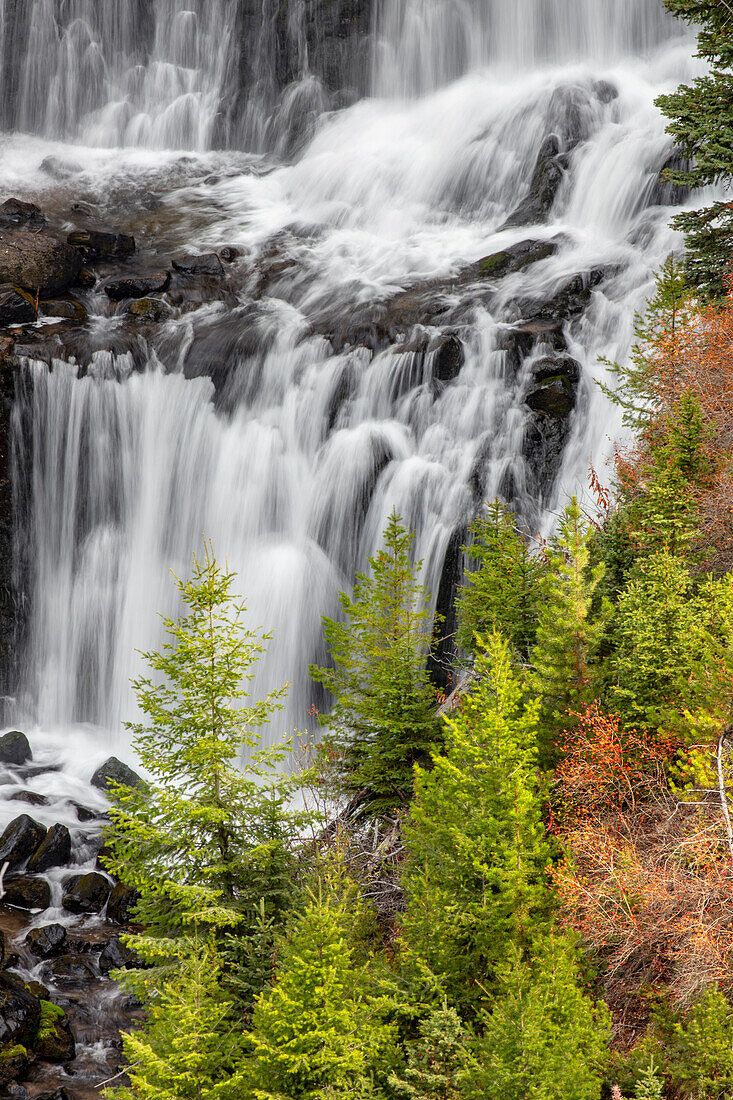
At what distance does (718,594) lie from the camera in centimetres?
983

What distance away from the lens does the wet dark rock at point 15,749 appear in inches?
895

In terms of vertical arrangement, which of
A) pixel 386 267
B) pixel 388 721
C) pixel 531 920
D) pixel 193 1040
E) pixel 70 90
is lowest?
pixel 193 1040

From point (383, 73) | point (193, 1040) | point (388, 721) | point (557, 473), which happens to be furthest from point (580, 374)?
point (383, 73)

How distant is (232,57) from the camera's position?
5166 cm

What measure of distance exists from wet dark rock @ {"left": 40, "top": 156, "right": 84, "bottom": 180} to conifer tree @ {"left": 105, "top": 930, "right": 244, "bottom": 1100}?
42.5 m

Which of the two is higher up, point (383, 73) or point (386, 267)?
point (383, 73)

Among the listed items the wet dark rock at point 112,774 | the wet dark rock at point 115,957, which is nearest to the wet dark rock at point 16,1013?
the wet dark rock at point 115,957

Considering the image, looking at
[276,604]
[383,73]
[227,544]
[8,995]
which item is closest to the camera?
[8,995]

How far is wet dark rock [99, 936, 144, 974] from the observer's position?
16281 mm

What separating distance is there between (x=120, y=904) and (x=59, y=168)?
37.9 meters

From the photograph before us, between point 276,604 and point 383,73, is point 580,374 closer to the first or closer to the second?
point 276,604

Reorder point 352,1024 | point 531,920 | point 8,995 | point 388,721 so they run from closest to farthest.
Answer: point 352,1024 < point 531,920 < point 388,721 < point 8,995

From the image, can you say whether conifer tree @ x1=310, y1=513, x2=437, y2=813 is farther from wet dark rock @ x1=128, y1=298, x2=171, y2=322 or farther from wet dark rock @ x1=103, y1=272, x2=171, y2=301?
wet dark rock @ x1=103, y1=272, x2=171, y2=301

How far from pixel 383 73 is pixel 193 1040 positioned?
Answer: 5057 cm
